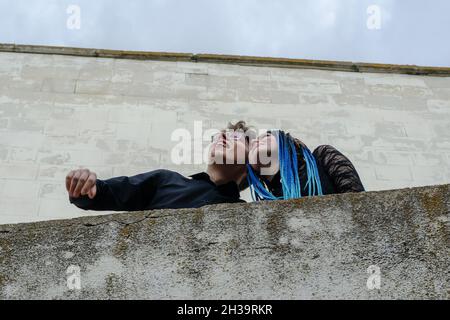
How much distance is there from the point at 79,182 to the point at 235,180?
94cm

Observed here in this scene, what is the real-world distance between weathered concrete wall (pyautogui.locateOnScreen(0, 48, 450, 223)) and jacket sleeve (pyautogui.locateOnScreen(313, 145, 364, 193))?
9.43 ft

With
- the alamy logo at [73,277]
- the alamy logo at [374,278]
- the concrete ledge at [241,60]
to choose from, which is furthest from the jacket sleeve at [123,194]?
the concrete ledge at [241,60]

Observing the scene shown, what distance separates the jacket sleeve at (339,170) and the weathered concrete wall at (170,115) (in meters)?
2.87

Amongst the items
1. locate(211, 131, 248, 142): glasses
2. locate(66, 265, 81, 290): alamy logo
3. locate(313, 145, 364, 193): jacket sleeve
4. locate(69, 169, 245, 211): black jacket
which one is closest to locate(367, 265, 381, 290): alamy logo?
locate(66, 265, 81, 290): alamy logo

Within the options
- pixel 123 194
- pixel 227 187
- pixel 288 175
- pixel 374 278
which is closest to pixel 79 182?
pixel 123 194

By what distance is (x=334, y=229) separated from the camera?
3.00m

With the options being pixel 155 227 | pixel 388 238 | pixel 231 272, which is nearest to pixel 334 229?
pixel 388 238

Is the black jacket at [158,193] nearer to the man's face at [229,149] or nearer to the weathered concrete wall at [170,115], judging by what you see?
the man's face at [229,149]

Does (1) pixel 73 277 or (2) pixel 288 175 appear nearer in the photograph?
(1) pixel 73 277

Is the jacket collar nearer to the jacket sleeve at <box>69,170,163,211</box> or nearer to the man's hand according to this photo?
the jacket sleeve at <box>69,170,163,211</box>

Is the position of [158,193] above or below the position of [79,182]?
above

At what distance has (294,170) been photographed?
4215mm

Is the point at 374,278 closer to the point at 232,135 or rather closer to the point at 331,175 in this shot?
the point at 331,175

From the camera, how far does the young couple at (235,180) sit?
403 centimetres
